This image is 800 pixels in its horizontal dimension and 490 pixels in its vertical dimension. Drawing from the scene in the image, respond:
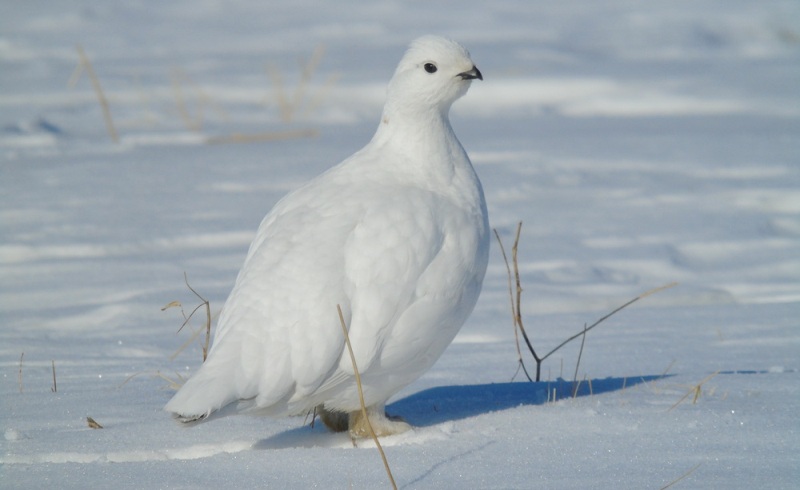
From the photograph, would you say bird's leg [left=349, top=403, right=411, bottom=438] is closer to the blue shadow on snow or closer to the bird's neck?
the blue shadow on snow

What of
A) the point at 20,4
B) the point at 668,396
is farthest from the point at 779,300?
the point at 20,4

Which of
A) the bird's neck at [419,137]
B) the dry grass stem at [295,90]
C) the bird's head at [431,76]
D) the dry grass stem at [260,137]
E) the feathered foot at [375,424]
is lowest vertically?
the dry grass stem at [260,137]

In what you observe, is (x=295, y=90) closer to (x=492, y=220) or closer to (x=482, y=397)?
(x=492, y=220)

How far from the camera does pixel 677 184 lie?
683cm

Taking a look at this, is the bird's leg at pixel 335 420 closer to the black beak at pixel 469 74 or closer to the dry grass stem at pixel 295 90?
the black beak at pixel 469 74

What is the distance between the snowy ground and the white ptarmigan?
169 millimetres

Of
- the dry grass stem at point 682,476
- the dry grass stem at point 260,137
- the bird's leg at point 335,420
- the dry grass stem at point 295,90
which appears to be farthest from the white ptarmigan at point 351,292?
the dry grass stem at point 295,90

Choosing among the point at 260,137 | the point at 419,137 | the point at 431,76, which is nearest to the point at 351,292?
the point at 419,137

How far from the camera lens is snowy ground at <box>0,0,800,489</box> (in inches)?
114

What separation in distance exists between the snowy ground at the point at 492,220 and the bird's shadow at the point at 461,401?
0.04ft

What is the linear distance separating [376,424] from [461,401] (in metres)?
0.41

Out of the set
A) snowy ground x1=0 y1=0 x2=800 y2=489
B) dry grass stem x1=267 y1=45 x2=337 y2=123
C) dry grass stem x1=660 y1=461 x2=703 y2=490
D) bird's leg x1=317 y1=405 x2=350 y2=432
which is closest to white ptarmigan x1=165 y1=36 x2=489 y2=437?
bird's leg x1=317 y1=405 x2=350 y2=432

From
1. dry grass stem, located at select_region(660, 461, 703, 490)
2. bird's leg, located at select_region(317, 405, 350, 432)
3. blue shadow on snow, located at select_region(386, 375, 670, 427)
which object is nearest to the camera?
dry grass stem, located at select_region(660, 461, 703, 490)

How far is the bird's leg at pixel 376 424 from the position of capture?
3.08m
